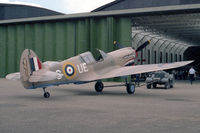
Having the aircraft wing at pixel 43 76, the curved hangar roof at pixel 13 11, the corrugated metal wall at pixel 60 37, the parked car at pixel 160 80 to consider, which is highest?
the curved hangar roof at pixel 13 11

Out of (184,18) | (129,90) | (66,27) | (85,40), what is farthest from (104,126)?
(184,18)

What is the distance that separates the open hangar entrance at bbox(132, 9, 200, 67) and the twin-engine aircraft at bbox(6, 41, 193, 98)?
8597mm

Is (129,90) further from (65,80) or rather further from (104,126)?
(104,126)

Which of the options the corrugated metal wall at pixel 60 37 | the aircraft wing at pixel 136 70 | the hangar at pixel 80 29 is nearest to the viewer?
the aircraft wing at pixel 136 70

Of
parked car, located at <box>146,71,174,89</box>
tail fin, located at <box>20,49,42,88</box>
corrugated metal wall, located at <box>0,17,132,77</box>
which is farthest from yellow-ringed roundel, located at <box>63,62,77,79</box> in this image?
corrugated metal wall, located at <box>0,17,132,77</box>

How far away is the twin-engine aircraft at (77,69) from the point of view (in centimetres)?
1284

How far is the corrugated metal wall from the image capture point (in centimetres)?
3012

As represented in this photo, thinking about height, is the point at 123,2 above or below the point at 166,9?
above

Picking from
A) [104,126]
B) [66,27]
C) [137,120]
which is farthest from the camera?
[66,27]

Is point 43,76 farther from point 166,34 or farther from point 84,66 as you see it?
point 166,34

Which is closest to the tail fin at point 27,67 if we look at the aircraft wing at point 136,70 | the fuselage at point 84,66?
the fuselage at point 84,66

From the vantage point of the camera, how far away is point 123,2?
41.7 metres

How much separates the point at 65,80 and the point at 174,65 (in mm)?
5896

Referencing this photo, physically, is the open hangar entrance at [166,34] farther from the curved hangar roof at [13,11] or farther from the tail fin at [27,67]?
the curved hangar roof at [13,11]
